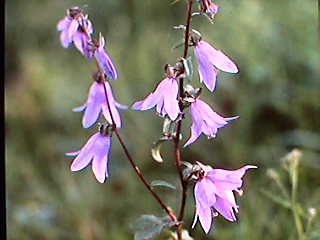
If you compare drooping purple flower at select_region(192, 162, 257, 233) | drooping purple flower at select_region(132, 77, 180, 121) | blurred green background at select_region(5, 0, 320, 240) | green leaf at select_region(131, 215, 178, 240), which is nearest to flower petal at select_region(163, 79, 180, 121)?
drooping purple flower at select_region(132, 77, 180, 121)

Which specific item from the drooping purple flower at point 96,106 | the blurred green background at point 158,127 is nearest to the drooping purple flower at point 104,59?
the drooping purple flower at point 96,106

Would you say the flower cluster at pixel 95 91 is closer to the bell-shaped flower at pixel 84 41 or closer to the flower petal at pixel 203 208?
the bell-shaped flower at pixel 84 41

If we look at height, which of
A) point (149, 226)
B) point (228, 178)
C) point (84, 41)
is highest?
point (84, 41)

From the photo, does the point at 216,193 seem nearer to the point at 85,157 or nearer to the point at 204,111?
the point at 204,111

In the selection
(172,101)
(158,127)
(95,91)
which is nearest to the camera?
(172,101)

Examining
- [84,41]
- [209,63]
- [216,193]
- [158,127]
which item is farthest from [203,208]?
[158,127]

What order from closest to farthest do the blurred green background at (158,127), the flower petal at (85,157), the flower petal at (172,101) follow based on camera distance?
the flower petal at (172,101), the flower petal at (85,157), the blurred green background at (158,127)

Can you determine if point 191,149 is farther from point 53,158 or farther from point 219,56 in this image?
point 219,56

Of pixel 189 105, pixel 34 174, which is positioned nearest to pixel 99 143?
pixel 189 105
